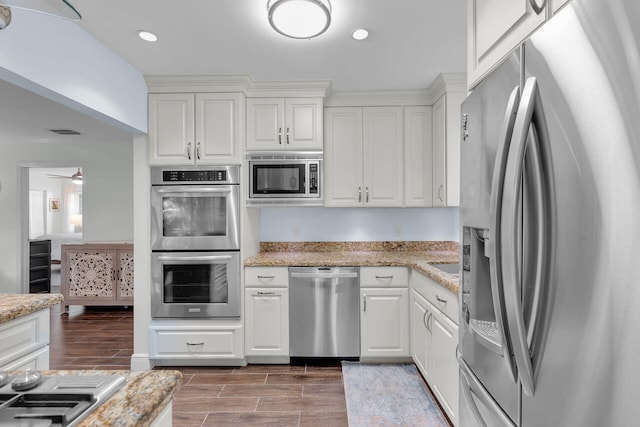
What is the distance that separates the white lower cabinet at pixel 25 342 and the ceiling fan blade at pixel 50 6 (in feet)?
3.81

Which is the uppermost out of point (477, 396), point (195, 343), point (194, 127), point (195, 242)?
point (194, 127)

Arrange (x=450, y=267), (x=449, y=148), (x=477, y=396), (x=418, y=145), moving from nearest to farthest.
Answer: (x=477, y=396), (x=450, y=267), (x=449, y=148), (x=418, y=145)

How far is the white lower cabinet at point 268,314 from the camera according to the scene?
2.92 meters

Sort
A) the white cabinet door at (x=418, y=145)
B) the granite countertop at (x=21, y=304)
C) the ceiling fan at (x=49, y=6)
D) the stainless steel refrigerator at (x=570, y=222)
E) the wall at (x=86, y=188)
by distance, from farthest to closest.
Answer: the wall at (x=86, y=188) < the white cabinet door at (x=418, y=145) < the granite countertop at (x=21, y=304) < the ceiling fan at (x=49, y=6) < the stainless steel refrigerator at (x=570, y=222)

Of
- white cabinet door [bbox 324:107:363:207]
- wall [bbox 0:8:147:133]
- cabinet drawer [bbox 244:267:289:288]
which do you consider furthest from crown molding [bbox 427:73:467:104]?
wall [bbox 0:8:147:133]

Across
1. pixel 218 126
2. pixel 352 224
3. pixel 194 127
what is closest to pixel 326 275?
pixel 352 224

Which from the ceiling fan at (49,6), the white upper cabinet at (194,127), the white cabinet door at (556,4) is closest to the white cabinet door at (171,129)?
the white upper cabinet at (194,127)

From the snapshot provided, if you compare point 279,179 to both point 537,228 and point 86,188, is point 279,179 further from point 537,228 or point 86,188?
A: point 86,188

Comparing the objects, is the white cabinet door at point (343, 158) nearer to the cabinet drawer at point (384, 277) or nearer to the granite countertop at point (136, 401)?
the cabinet drawer at point (384, 277)

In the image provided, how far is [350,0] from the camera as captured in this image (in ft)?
6.20

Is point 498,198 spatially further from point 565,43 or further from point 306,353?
point 306,353

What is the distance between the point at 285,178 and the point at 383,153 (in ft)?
3.18

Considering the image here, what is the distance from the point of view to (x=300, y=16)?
1.90 metres

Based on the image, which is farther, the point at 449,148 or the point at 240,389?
the point at 449,148
